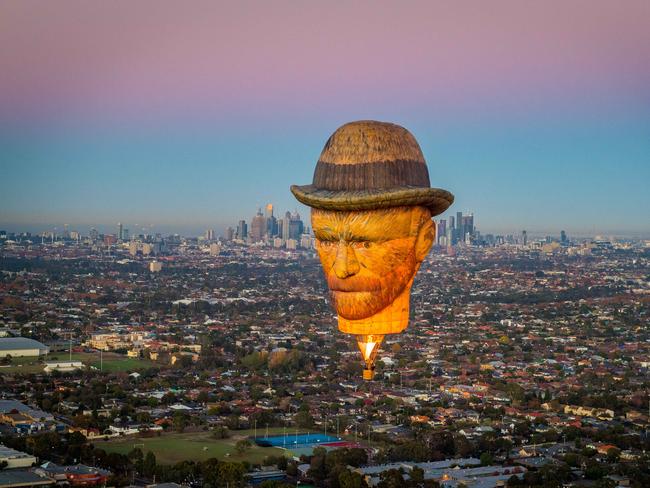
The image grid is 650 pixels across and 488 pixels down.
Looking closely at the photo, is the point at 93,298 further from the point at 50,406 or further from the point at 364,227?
the point at 364,227

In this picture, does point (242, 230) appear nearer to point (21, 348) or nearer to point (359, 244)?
point (21, 348)

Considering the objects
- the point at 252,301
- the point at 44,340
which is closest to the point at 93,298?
the point at 252,301

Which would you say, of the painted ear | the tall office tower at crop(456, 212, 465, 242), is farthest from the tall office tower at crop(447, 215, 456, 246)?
the painted ear

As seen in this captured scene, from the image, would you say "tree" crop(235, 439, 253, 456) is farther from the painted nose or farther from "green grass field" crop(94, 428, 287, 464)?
the painted nose

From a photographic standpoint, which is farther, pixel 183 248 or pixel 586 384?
pixel 183 248

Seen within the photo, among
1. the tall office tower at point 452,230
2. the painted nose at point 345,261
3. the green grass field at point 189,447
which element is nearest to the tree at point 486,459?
the green grass field at point 189,447

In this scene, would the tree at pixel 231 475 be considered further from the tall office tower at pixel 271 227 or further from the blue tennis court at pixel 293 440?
the tall office tower at pixel 271 227

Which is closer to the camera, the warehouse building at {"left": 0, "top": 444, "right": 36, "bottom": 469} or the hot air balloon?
the hot air balloon
